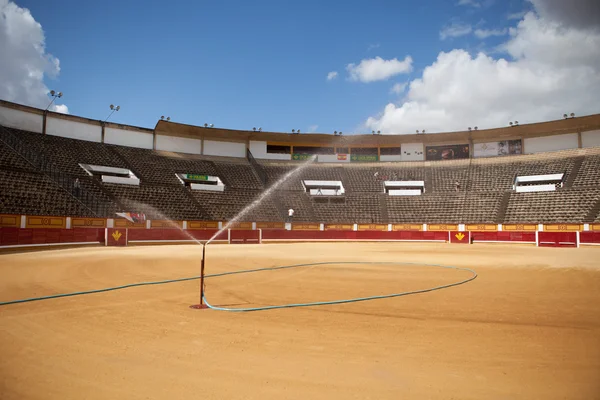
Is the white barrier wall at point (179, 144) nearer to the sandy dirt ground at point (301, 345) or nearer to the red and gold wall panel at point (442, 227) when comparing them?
the red and gold wall panel at point (442, 227)

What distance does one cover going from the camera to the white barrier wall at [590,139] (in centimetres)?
3691

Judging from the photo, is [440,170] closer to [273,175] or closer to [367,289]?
[273,175]

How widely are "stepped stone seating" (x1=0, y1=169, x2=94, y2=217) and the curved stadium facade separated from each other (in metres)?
0.11

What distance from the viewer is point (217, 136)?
42594 millimetres

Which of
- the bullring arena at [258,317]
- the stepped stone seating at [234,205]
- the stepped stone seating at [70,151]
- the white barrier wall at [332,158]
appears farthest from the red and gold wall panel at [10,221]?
the white barrier wall at [332,158]

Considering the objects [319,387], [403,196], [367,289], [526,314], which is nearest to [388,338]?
[319,387]

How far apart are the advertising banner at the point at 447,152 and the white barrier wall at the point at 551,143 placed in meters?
6.35

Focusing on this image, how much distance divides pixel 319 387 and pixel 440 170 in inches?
1713

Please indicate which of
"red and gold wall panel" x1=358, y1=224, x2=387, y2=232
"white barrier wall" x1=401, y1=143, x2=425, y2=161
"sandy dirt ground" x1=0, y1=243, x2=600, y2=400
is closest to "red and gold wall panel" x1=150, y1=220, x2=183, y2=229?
"red and gold wall panel" x1=358, y1=224, x2=387, y2=232

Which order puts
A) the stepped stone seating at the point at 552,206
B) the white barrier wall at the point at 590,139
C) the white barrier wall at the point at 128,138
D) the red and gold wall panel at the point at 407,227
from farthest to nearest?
the white barrier wall at the point at 590,139, the white barrier wall at the point at 128,138, the red and gold wall panel at the point at 407,227, the stepped stone seating at the point at 552,206

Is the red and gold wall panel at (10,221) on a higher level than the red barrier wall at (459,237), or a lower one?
higher

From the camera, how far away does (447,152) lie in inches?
1725

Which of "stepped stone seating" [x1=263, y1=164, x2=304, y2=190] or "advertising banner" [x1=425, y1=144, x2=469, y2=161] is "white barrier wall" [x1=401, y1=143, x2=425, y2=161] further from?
"stepped stone seating" [x1=263, y1=164, x2=304, y2=190]

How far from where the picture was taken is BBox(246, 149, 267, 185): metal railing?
137ft
